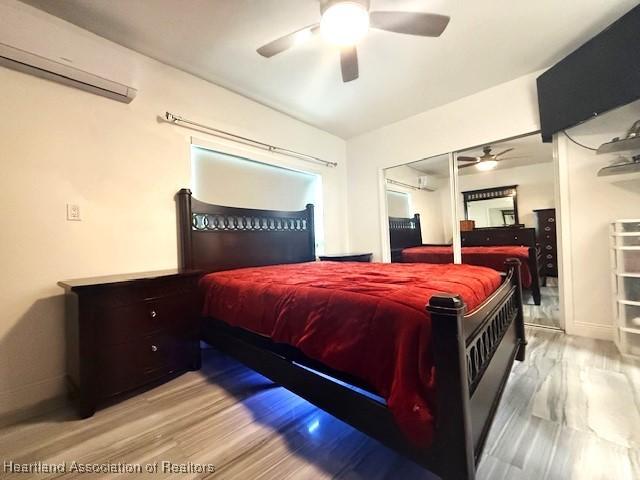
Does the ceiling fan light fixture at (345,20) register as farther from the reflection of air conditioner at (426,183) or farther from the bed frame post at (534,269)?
the bed frame post at (534,269)

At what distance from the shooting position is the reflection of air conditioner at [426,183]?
12.1ft

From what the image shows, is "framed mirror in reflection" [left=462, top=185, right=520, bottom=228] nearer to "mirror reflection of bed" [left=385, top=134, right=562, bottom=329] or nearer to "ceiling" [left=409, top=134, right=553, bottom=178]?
"mirror reflection of bed" [left=385, top=134, right=562, bottom=329]

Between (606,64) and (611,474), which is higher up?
(606,64)

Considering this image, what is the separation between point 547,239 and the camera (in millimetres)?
3352

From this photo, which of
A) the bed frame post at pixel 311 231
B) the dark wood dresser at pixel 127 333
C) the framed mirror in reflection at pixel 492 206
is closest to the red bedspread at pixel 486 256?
the framed mirror in reflection at pixel 492 206

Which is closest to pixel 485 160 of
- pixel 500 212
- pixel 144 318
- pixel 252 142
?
pixel 500 212

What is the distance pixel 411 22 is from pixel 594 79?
5.25ft

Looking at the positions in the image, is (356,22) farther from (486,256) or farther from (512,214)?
(512,214)

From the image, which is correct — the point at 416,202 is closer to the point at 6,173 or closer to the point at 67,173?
the point at 67,173

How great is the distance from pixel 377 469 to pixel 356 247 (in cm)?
324

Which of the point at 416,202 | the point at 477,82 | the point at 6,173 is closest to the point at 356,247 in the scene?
the point at 416,202

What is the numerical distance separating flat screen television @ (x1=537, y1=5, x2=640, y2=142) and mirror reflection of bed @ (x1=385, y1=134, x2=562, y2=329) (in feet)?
1.53

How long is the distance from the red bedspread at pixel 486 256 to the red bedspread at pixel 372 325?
1.60 m

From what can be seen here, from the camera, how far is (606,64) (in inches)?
77.3
